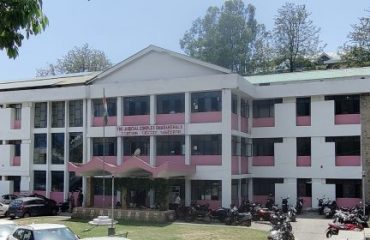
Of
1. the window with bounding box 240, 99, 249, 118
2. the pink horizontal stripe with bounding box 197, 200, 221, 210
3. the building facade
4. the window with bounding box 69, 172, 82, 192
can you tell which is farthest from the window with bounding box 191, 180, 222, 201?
the window with bounding box 69, 172, 82, 192

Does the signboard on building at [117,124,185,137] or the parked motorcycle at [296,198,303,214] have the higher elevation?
the signboard on building at [117,124,185,137]

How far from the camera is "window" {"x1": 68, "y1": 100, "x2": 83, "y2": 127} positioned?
120 feet

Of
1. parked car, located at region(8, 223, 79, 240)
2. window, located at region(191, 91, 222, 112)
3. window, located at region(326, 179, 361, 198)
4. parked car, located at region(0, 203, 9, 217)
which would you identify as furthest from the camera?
parked car, located at region(0, 203, 9, 217)

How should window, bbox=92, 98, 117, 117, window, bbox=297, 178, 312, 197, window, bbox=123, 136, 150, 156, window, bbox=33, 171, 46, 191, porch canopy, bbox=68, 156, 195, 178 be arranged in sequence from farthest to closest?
window, bbox=33, 171, 46, 191 < window, bbox=92, 98, 117, 117 < window, bbox=123, 136, 150, 156 < window, bbox=297, 178, 312, 197 < porch canopy, bbox=68, 156, 195, 178

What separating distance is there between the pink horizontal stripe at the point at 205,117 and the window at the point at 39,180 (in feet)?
42.3

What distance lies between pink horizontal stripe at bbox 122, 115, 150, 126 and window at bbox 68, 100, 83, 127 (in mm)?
4036

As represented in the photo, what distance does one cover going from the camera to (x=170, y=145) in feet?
107

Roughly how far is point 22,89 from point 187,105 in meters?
15.7

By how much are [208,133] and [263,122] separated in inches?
214

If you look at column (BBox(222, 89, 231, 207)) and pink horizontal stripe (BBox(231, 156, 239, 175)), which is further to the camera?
pink horizontal stripe (BBox(231, 156, 239, 175))

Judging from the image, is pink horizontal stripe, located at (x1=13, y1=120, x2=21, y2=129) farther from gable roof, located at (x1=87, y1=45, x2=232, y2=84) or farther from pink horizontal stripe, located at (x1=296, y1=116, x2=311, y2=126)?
pink horizontal stripe, located at (x1=296, y1=116, x2=311, y2=126)

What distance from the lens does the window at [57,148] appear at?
37.0 metres

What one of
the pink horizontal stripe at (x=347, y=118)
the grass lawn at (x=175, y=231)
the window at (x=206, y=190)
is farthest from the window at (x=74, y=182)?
the pink horizontal stripe at (x=347, y=118)

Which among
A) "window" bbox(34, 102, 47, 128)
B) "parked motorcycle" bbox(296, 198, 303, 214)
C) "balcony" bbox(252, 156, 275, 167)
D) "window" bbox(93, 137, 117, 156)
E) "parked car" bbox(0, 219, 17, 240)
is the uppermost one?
"window" bbox(34, 102, 47, 128)
